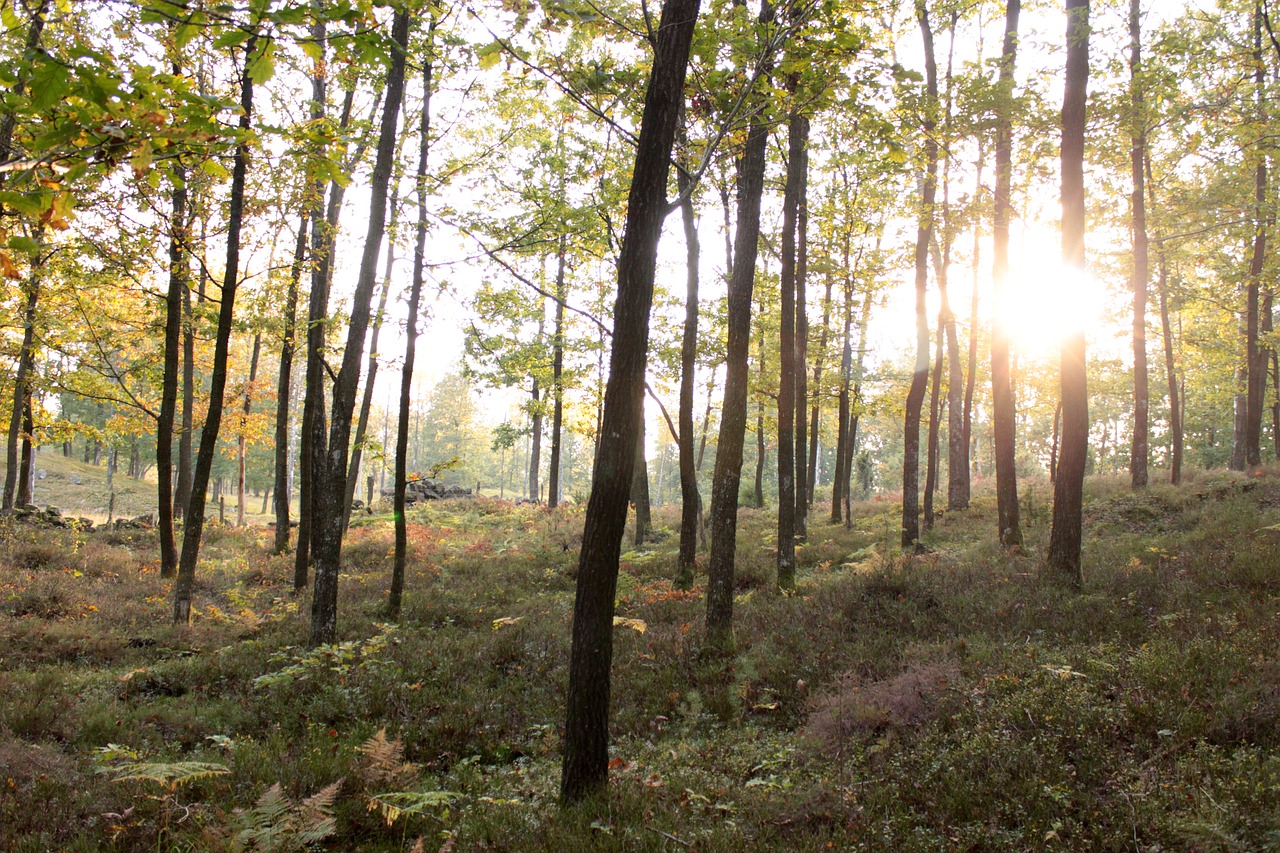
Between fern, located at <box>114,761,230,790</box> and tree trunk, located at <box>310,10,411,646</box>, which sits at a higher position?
tree trunk, located at <box>310,10,411,646</box>

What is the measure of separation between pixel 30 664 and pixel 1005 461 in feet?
59.4

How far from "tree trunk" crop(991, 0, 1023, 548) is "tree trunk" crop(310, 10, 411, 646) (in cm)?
1130

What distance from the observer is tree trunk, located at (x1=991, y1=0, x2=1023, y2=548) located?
13.6 metres

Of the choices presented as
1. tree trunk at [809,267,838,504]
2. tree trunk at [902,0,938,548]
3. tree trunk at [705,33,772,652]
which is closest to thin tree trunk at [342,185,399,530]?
tree trunk at [705,33,772,652]

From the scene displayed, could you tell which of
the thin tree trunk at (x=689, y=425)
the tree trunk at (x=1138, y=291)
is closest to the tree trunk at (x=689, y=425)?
the thin tree trunk at (x=689, y=425)

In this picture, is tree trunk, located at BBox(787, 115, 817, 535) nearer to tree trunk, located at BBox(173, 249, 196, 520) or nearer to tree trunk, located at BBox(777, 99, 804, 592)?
tree trunk, located at BBox(777, 99, 804, 592)

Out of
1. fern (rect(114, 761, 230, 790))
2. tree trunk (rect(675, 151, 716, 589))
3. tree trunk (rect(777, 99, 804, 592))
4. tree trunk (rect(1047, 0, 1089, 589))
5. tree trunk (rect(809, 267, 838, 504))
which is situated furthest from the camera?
tree trunk (rect(809, 267, 838, 504))

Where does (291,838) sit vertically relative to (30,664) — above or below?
above

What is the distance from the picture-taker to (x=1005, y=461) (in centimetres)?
1420

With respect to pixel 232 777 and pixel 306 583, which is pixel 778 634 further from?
pixel 306 583

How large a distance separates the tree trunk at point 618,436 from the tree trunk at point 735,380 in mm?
4836

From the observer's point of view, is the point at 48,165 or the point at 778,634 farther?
the point at 778,634

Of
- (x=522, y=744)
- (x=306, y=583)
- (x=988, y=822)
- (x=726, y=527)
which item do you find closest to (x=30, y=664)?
(x=306, y=583)

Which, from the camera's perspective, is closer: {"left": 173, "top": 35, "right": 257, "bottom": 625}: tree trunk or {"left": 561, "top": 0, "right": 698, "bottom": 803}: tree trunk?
{"left": 561, "top": 0, "right": 698, "bottom": 803}: tree trunk
